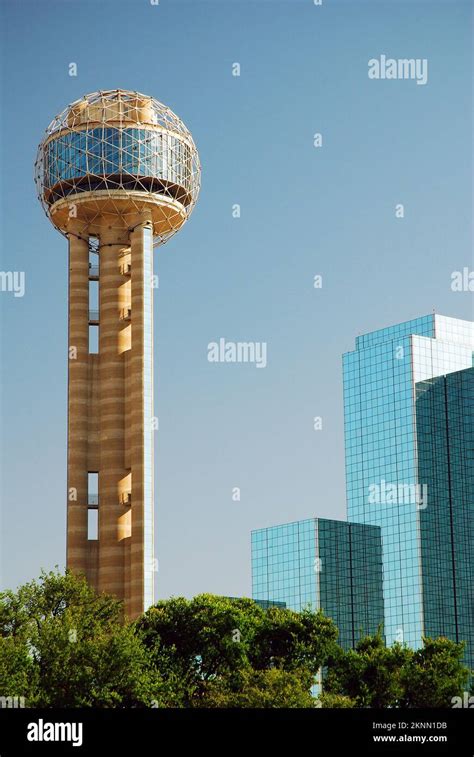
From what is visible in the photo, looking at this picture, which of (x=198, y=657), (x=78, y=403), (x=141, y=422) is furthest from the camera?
(x=78, y=403)

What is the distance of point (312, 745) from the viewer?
4909 cm

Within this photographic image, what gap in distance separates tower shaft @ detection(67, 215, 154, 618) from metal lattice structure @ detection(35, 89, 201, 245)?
2880 mm

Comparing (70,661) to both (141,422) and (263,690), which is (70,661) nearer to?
(263,690)

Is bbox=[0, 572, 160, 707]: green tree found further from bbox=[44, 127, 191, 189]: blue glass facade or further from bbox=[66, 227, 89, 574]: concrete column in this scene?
bbox=[44, 127, 191, 189]: blue glass facade

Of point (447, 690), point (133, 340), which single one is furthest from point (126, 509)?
point (447, 690)

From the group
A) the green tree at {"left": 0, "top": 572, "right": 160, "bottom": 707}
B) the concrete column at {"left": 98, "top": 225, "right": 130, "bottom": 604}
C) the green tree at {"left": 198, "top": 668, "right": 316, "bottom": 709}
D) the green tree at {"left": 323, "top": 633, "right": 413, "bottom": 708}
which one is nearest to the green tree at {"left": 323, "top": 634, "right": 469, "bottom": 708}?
the green tree at {"left": 323, "top": 633, "right": 413, "bottom": 708}

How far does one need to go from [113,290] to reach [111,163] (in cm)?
1515

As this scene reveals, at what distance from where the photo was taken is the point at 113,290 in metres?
155

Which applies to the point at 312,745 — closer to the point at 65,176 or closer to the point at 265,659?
the point at 265,659

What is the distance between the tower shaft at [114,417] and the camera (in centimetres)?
14625

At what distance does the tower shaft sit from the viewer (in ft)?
480

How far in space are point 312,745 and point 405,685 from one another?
7088cm

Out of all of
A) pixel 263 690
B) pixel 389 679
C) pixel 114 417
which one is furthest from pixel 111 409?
pixel 263 690

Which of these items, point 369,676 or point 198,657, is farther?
point 198,657
